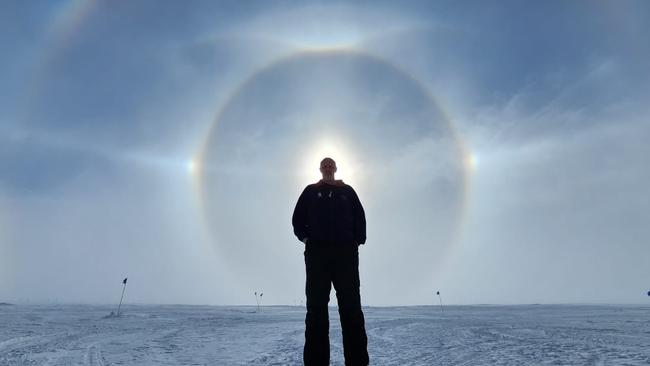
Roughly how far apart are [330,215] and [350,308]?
1.08m

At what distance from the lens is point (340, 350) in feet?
23.1

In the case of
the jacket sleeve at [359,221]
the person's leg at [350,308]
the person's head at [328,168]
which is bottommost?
the person's leg at [350,308]

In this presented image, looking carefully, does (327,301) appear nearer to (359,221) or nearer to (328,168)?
(359,221)

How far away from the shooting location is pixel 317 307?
4.37m

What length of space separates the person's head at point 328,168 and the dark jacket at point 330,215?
7.0 inches

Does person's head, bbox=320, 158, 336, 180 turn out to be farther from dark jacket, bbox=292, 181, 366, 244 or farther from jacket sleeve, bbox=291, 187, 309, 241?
jacket sleeve, bbox=291, 187, 309, 241

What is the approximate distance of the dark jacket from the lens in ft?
15.2

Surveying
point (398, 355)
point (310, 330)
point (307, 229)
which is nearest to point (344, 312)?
point (310, 330)

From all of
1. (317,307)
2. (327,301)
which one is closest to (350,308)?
(327,301)

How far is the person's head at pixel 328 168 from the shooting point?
16.8ft

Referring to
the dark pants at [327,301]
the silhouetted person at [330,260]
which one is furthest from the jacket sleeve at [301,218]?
the dark pants at [327,301]

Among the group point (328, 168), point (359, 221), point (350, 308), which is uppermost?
point (328, 168)

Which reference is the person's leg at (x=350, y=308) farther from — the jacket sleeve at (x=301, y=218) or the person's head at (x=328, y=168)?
the person's head at (x=328, y=168)

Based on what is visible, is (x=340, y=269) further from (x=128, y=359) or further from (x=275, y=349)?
(x=128, y=359)
